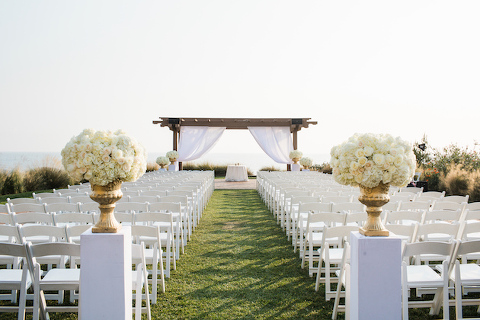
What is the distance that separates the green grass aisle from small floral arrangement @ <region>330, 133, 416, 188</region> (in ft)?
4.59

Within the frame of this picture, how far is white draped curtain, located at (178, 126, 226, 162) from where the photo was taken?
16.8 m

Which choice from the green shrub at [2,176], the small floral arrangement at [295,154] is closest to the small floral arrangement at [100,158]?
the green shrub at [2,176]

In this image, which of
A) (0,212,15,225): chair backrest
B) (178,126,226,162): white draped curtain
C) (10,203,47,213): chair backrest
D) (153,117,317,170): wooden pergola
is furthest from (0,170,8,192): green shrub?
(0,212,15,225): chair backrest

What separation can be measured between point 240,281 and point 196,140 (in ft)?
43.8

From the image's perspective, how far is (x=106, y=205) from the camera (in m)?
2.54

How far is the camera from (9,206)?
4.38 m

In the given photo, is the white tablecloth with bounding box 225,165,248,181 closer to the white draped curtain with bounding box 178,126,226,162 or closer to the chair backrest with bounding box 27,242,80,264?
the white draped curtain with bounding box 178,126,226,162

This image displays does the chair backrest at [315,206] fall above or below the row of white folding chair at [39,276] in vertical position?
above

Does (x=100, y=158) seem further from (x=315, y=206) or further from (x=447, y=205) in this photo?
(x=447, y=205)

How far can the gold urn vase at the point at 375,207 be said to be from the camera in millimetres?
2469

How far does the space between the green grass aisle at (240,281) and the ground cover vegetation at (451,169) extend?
607 cm

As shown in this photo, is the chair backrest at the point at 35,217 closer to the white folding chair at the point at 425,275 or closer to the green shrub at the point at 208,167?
the white folding chair at the point at 425,275

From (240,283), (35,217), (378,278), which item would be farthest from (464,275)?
(35,217)

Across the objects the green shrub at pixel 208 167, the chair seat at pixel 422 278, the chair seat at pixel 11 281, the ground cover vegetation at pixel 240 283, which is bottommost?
the ground cover vegetation at pixel 240 283
